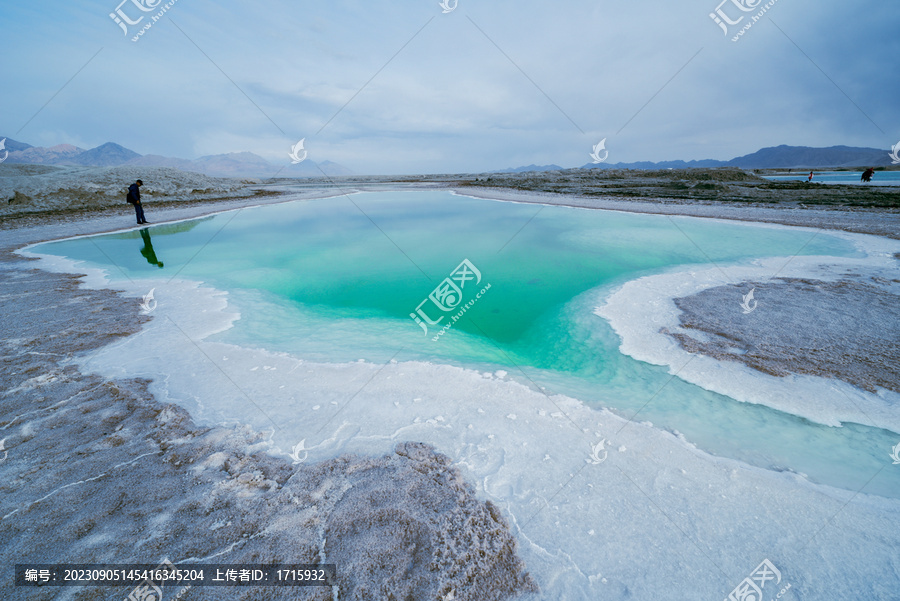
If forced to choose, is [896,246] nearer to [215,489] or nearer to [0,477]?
[215,489]

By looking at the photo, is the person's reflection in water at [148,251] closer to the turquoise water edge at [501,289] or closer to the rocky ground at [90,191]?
the turquoise water edge at [501,289]

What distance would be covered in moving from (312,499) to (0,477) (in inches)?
118

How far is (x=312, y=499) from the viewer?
10.5 ft

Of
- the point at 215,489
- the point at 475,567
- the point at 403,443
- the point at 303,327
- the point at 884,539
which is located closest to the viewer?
the point at 475,567

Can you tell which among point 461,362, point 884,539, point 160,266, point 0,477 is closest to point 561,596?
point 884,539
